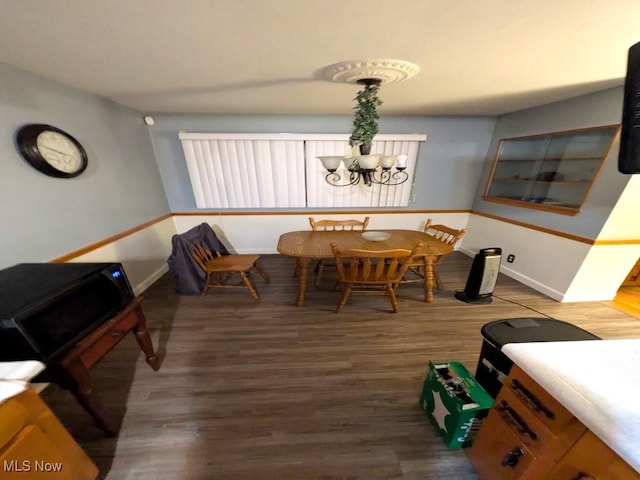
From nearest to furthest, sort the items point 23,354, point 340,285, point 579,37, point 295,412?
1. point 23,354
2. point 579,37
3. point 295,412
4. point 340,285

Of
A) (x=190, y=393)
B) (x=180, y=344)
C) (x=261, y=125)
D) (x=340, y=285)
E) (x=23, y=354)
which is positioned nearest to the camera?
(x=23, y=354)

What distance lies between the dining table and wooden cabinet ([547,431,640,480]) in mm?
1393

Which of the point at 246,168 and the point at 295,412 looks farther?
the point at 246,168

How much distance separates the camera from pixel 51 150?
1.59 meters

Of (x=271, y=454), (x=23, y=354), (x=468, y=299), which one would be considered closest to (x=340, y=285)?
(x=468, y=299)

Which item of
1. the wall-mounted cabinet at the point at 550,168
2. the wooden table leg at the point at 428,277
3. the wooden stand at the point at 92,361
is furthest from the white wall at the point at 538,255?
the wooden stand at the point at 92,361

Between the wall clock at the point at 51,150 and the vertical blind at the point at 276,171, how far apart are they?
3.62 ft

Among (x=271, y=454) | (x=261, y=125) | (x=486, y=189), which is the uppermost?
(x=261, y=125)

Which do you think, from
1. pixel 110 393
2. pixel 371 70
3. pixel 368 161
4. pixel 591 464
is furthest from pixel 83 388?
pixel 371 70

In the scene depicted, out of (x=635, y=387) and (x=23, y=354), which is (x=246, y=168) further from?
(x=635, y=387)

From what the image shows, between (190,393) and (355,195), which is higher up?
(355,195)

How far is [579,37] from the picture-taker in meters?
1.09

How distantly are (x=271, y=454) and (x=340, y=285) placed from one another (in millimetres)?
1603

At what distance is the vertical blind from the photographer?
9.12 ft
